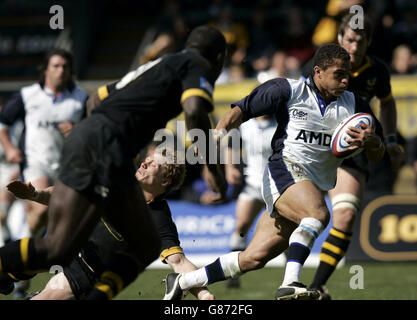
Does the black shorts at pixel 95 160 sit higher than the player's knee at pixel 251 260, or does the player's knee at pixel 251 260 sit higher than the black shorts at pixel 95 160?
the black shorts at pixel 95 160

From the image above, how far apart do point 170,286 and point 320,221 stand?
1.18 m

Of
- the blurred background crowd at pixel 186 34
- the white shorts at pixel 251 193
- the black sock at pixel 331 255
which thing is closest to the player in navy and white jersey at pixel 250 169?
the white shorts at pixel 251 193

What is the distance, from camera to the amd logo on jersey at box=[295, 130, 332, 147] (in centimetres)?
589

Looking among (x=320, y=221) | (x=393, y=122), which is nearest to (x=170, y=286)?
(x=320, y=221)

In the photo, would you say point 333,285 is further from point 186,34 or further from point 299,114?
point 186,34

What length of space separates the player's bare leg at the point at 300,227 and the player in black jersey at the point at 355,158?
3.33ft

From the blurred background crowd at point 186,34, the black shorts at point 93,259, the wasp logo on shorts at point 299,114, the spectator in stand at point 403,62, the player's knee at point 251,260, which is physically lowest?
the player's knee at point 251,260

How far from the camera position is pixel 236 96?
12.5 meters

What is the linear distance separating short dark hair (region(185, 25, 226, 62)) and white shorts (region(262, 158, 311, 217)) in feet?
3.87

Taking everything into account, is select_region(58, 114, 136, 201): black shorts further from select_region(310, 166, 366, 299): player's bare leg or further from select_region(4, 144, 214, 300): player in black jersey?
select_region(310, 166, 366, 299): player's bare leg

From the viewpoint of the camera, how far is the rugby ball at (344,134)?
19.0ft

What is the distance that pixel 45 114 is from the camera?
873cm

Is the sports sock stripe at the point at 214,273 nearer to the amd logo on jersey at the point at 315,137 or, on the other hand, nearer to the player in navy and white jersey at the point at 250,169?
the amd logo on jersey at the point at 315,137
